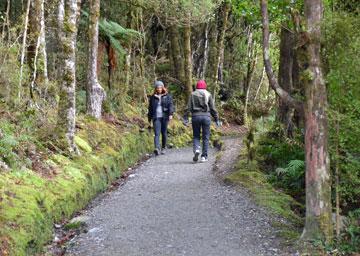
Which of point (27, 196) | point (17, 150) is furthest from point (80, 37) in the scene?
point (27, 196)

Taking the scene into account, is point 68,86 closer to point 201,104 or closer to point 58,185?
point 58,185

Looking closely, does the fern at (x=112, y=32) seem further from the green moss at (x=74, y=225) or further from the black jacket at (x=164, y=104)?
the green moss at (x=74, y=225)

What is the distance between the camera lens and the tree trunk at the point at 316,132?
6.85 metres

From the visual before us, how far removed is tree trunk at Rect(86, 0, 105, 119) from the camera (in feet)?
48.5

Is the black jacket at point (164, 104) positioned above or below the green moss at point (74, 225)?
above

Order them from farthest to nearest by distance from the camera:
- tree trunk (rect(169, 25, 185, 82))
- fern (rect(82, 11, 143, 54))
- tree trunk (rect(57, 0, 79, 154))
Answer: tree trunk (rect(169, 25, 185, 82)), fern (rect(82, 11, 143, 54)), tree trunk (rect(57, 0, 79, 154))

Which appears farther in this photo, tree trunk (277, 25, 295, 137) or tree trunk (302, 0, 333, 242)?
tree trunk (277, 25, 295, 137)

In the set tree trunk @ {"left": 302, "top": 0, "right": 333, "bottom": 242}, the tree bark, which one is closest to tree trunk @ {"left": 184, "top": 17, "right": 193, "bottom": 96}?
the tree bark

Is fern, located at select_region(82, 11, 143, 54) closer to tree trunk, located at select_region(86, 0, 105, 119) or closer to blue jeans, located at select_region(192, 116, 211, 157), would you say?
tree trunk, located at select_region(86, 0, 105, 119)

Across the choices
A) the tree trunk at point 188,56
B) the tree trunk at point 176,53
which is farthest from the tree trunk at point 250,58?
the tree trunk at point 188,56

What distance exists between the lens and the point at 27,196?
7.71 meters

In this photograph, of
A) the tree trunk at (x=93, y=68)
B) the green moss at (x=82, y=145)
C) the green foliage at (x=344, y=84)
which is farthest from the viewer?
the tree trunk at (x=93, y=68)

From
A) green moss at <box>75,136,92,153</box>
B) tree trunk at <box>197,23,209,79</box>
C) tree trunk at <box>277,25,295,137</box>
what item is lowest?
green moss at <box>75,136,92,153</box>

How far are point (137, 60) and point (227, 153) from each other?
9.87 meters
